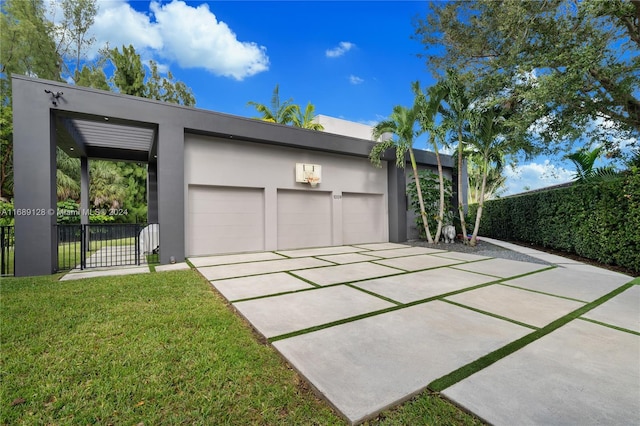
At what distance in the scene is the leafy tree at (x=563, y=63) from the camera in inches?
206

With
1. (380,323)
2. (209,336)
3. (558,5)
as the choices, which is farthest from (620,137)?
(209,336)

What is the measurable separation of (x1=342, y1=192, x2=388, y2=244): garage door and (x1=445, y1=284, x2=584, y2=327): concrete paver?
6.16 meters

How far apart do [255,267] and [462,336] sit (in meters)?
4.33

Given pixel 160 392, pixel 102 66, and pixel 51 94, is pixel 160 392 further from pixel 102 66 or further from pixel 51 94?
pixel 102 66

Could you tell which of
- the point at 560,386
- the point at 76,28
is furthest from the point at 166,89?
the point at 560,386

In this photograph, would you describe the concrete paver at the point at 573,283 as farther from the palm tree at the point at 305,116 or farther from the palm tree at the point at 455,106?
the palm tree at the point at 305,116

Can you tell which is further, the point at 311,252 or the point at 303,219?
the point at 303,219

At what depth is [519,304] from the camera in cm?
356

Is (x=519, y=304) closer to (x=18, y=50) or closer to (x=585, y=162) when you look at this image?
(x=585, y=162)

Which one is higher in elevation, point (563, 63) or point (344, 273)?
point (563, 63)

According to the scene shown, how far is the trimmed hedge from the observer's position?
5648 mm

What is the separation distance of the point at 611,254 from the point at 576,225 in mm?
1152

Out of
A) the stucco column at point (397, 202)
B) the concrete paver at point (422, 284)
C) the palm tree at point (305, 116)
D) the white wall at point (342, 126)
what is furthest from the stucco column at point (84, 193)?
the white wall at point (342, 126)

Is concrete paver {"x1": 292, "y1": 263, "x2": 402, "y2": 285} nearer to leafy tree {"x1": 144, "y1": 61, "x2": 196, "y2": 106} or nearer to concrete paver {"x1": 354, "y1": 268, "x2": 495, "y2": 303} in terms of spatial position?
concrete paver {"x1": 354, "y1": 268, "x2": 495, "y2": 303}
